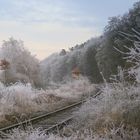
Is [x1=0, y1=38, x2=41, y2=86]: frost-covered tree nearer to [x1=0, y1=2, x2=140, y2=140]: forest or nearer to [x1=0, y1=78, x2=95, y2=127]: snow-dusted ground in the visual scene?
[x1=0, y1=2, x2=140, y2=140]: forest

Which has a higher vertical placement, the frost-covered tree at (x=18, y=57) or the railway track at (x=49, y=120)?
the frost-covered tree at (x=18, y=57)

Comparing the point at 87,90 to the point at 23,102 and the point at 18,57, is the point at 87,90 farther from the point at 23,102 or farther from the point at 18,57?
the point at 23,102

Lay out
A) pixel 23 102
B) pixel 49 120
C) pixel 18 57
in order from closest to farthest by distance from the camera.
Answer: pixel 49 120, pixel 23 102, pixel 18 57

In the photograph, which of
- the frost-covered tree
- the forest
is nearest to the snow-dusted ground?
the forest

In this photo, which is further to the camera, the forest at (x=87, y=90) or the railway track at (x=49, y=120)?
the railway track at (x=49, y=120)

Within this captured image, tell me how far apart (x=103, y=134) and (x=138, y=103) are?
132cm

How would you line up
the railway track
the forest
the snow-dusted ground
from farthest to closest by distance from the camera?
the snow-dusted ground → the railway track → the forest

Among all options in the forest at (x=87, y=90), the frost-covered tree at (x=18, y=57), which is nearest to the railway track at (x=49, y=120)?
the forest at (x=87, y=90)

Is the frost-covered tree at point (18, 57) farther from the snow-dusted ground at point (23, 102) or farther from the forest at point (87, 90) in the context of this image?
the snow-dusted ground at point (23, 102)

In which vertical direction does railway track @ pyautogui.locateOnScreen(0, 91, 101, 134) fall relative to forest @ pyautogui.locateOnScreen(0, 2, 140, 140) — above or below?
below

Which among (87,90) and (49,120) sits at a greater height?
(49,120)

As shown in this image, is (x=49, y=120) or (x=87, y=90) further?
(x=87, y=90)

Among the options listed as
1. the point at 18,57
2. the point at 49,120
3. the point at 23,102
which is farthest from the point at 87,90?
the point at 49,120

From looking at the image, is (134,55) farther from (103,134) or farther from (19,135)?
(19,135)
